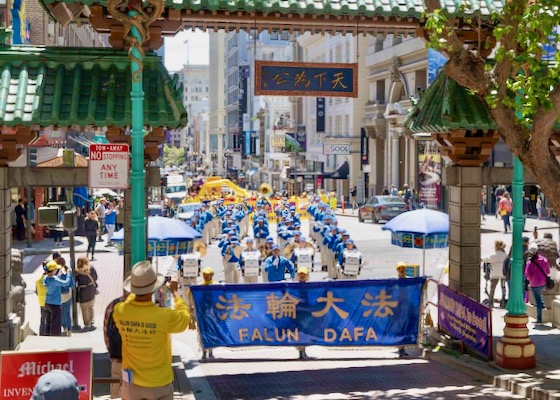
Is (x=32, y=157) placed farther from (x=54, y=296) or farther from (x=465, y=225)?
(x=465, y=225)

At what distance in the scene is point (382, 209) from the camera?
4175 cm

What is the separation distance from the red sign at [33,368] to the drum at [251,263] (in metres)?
10.7

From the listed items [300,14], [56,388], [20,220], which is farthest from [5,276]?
[20,220]

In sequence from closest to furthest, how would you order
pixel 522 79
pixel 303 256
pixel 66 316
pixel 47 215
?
1. pixel 522 79
2. pixel 47 215
3. pixel 66 316
4. pixel 303 256

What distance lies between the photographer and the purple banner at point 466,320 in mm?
12547

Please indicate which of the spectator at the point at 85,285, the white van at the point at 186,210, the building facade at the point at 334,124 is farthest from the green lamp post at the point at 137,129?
the building facade at the point at 334,124

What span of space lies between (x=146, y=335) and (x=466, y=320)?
6.58 m

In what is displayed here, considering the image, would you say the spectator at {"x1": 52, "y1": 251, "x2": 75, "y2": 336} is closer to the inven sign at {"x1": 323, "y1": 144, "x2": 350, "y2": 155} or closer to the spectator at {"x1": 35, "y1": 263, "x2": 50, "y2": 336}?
the spectator at {"x1": 35, "y1": 263, "x2": 50, "y2": 336}

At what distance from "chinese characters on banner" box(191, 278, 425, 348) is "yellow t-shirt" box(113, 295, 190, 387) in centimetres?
457

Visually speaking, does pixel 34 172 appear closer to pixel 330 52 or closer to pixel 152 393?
pixel 152 393

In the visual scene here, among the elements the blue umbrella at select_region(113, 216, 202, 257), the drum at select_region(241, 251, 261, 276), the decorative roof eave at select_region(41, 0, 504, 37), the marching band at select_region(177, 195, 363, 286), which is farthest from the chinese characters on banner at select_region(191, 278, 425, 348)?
the drum at select_region(241, 251, 261, 276)

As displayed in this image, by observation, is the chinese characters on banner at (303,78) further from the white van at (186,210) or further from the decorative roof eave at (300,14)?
the white van at (186,210)

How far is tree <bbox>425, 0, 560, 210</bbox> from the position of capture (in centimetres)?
964

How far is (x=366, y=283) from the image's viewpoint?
1310cm
